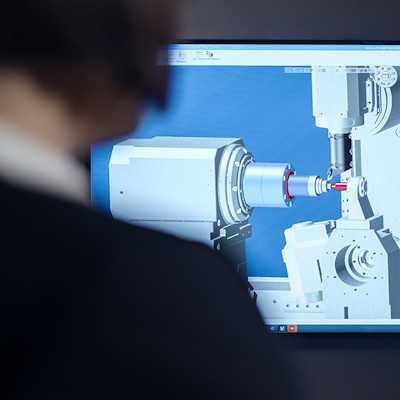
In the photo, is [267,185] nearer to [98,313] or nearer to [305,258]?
[305,258]

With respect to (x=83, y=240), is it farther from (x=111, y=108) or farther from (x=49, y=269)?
(x=111, y=108)

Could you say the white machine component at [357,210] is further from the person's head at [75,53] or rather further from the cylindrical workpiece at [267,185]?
the person's head at [75,53]

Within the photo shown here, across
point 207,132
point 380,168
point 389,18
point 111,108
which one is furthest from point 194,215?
point 111,108

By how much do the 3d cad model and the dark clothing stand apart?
128 cm

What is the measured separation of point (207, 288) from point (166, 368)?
8 cm

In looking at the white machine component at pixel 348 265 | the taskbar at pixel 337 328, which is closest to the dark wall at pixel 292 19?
the white machine component at pixel 348 265

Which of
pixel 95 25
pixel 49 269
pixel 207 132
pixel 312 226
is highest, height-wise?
pixel 207 132

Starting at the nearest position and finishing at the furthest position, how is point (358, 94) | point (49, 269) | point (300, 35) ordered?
1. point (49, 269)
2. point (358, 94)
3. point (300, 35)

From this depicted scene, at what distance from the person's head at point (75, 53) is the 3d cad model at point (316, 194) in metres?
1.27

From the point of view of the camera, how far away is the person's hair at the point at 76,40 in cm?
56

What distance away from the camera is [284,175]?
1876 millimetres

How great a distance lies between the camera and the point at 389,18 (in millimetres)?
2031

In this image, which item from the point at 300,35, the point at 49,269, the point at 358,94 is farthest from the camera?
the point at 300,35

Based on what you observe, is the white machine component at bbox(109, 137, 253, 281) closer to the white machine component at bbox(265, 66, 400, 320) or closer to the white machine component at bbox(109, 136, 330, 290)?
the white machine component at bbox(109, 136, 330, 290)
